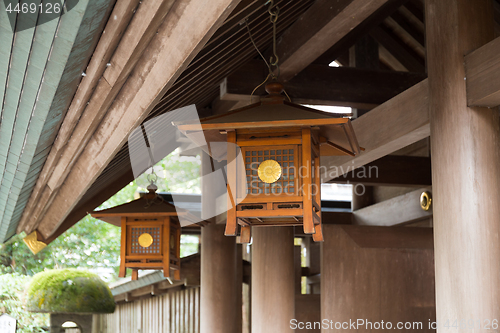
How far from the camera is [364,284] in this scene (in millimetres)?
4918

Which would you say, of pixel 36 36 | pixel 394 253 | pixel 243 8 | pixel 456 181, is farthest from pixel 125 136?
pixel 394 253

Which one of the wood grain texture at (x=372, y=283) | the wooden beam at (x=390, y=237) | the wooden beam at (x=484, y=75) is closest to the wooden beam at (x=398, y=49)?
the wooden beam at (x=390, y=237)

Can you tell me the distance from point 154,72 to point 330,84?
8.85 feet

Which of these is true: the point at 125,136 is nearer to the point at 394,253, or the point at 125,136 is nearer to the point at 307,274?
the point at 394,253

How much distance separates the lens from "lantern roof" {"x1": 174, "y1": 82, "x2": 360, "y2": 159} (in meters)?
2.37

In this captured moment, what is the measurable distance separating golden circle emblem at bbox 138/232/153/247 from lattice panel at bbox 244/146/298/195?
2188 millimetres

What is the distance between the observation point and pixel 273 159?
2.49 metres

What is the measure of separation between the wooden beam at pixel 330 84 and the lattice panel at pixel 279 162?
1714mm

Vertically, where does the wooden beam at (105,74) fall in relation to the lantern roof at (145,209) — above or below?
above

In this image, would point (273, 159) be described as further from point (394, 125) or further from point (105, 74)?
point (394, 125)

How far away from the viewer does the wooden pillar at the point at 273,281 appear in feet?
15.3

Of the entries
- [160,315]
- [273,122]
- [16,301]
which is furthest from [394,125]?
[16,301]

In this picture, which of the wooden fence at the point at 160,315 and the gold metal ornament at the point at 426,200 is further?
the wooden fence at the point at 160,315

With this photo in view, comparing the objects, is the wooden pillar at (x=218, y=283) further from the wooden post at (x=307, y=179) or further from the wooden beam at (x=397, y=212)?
the wooden post at (x=307, y=179)
